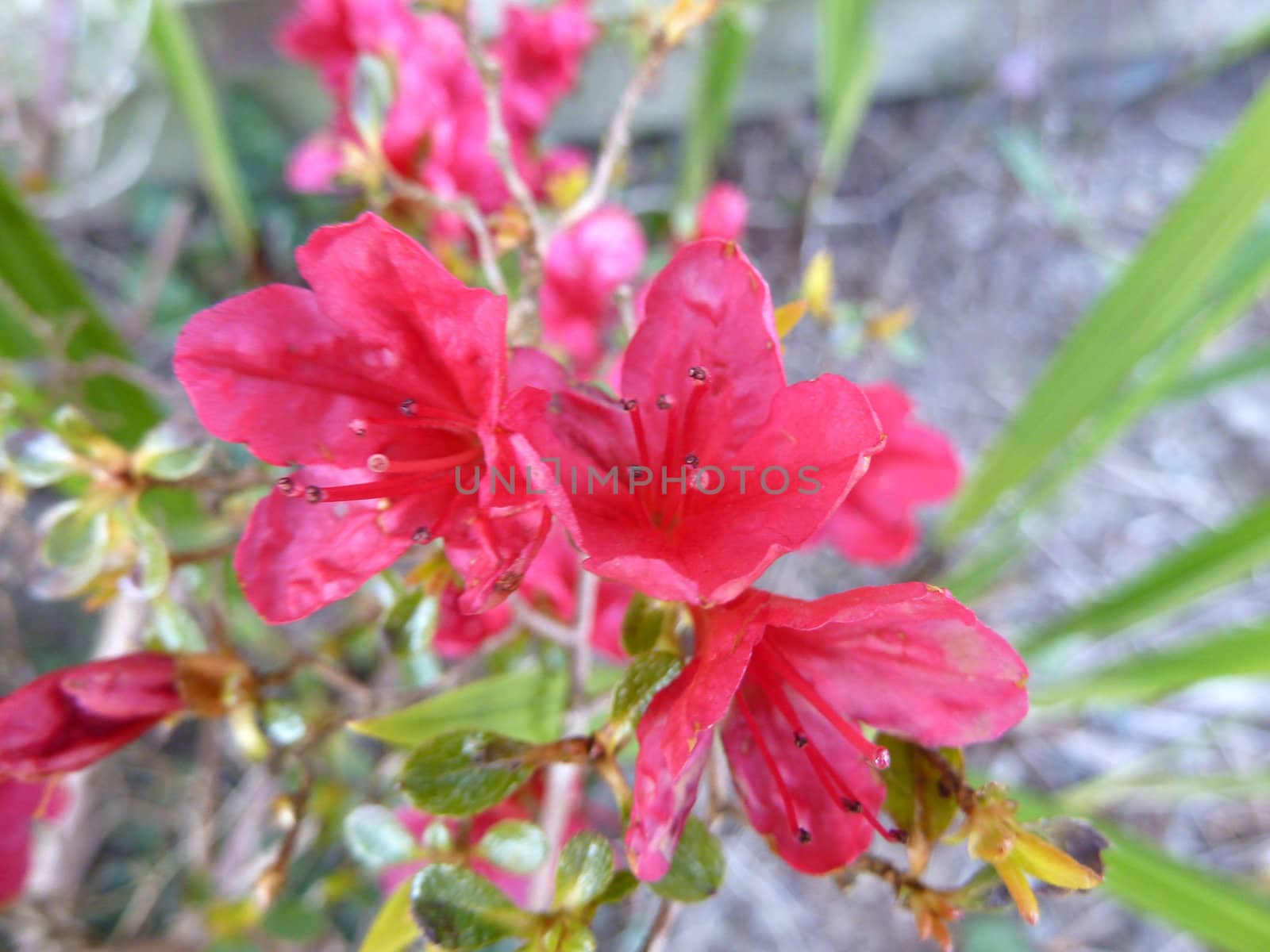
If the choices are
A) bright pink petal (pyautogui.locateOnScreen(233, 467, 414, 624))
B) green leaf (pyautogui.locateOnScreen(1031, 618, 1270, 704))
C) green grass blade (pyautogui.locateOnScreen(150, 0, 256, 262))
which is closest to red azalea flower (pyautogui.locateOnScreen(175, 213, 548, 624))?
bright pink petal (pyautogui.locateOnScreen(233, 467, 414, 624))

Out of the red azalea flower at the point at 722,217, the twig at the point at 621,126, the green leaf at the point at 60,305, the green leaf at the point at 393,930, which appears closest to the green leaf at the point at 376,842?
the green leaf at the point at 393,930

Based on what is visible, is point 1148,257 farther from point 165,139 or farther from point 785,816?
point 165,139

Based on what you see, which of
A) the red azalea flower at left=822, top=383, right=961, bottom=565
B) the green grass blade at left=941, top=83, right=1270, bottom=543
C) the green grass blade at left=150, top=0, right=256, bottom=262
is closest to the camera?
the green grass blade at left=941, top=83, right=1270, bottom=543

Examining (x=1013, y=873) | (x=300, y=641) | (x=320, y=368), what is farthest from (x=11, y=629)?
(x=1013, y=873)

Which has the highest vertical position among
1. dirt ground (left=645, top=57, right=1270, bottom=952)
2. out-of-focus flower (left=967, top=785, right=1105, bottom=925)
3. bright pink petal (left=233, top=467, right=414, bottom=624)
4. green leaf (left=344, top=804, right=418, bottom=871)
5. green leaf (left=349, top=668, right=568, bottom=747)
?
bright pink petal (left=233, top=467, right=414, bottom=624)

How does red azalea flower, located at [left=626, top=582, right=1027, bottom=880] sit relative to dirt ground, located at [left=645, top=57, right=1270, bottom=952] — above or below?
above

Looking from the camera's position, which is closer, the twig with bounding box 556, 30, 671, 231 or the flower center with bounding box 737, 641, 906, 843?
the flower center with bounding box 737, 641, 906, 843

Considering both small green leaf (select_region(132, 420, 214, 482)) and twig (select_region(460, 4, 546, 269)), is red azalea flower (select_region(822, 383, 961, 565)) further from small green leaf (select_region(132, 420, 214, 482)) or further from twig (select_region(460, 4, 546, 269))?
small green leaf (select_region(132, 420, 214, 482))
